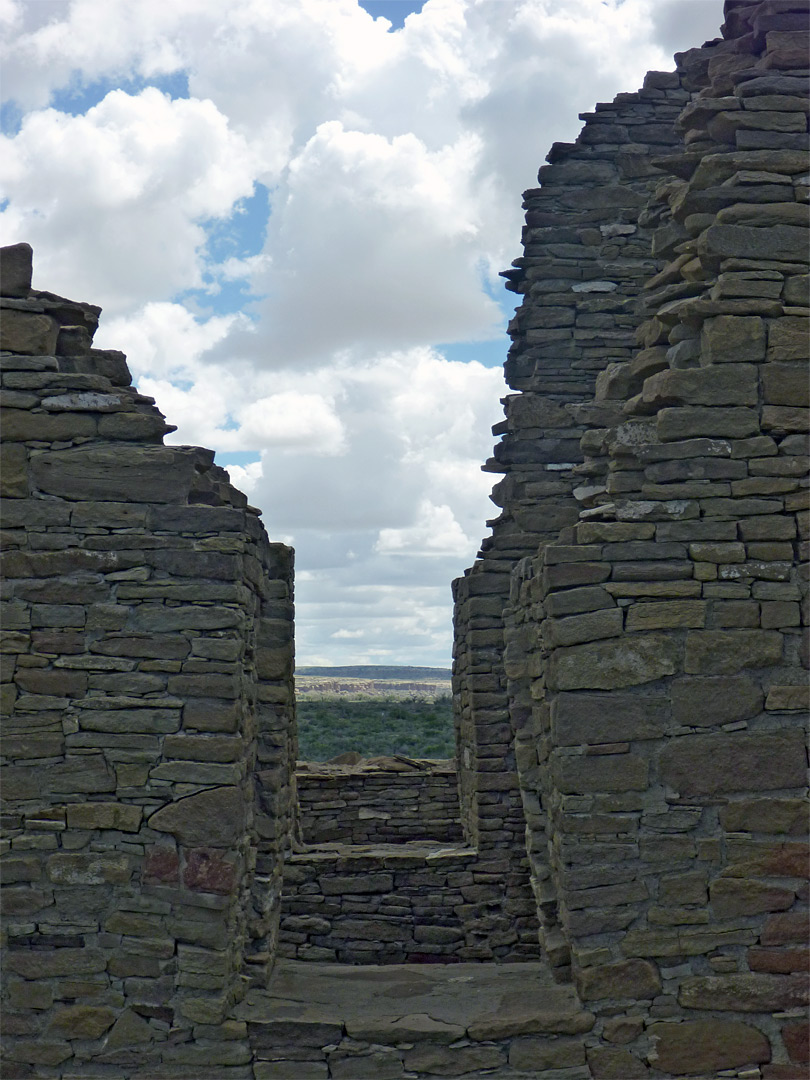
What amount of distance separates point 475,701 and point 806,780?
195 inches

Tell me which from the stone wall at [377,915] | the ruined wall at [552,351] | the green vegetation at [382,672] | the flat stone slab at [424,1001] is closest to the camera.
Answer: the flat stone slab at [424,1001]

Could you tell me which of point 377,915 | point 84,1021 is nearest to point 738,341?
point 84,1021

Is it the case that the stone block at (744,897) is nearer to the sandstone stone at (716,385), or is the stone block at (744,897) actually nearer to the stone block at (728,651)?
the stone block at (728,651)

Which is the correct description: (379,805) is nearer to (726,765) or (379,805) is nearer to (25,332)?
(726,765)

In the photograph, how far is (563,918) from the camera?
6359 mm

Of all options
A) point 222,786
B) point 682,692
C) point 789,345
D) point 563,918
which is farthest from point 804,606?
point 222,786

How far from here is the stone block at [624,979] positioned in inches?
243

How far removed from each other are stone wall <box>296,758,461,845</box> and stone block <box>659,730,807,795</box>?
6417 millimetres

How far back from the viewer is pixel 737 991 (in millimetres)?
6168

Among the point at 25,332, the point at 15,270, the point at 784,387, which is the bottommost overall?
the point at 784,387

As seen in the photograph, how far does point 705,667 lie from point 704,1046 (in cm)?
216

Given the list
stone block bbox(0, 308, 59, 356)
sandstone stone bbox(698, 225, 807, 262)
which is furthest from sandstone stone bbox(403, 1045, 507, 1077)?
sandstone stone bbox(698, 225, 807, 262)

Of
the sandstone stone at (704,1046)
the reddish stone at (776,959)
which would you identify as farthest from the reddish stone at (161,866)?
the reddish stone at (776,959)

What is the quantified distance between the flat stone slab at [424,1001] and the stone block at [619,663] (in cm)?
194
